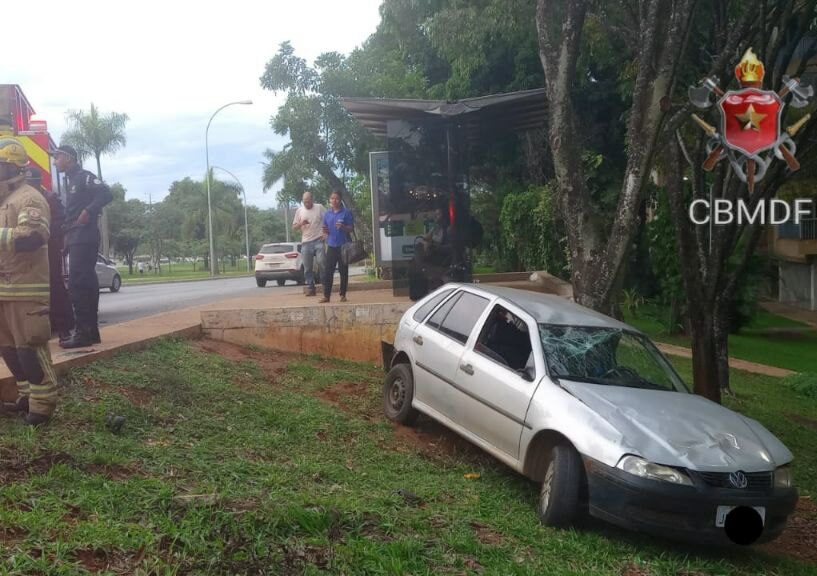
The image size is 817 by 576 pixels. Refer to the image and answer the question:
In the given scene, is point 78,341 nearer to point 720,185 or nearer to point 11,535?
point 11,535

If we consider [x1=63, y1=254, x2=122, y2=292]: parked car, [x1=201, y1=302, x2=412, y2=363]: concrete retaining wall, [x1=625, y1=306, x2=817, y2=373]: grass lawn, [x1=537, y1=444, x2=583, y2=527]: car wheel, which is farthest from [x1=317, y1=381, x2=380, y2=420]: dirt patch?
[x1=63, y1=254, x2=122, y2=292]: parked car

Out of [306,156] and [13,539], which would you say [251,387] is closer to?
[13,539]

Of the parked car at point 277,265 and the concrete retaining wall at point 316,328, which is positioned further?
the parked car at point 277,265

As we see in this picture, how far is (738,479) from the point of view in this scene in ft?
15.1

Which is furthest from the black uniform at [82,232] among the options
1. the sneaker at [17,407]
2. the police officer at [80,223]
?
the sneaker at [17,407]

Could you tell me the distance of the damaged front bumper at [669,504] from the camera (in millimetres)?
4469

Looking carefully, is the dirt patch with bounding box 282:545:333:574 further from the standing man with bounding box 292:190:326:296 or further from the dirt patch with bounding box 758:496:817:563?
the standing man with bounding box 292:190:326:296

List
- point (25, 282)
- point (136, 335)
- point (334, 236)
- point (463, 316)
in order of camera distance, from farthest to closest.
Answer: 1. point (334, 236)
2. point (136, 335)
3. point (463, 316)
4. point (25, 282)

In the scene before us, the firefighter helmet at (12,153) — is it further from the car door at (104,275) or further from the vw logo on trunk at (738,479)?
the car door at (104,275)

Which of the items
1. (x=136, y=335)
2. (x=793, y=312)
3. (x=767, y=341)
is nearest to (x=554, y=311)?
(x=136, y=335)

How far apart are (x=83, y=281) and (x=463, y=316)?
133 inches

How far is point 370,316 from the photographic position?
9938mm

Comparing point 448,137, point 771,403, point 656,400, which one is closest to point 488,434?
point 656,400

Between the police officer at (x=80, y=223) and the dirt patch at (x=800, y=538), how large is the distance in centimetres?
577
